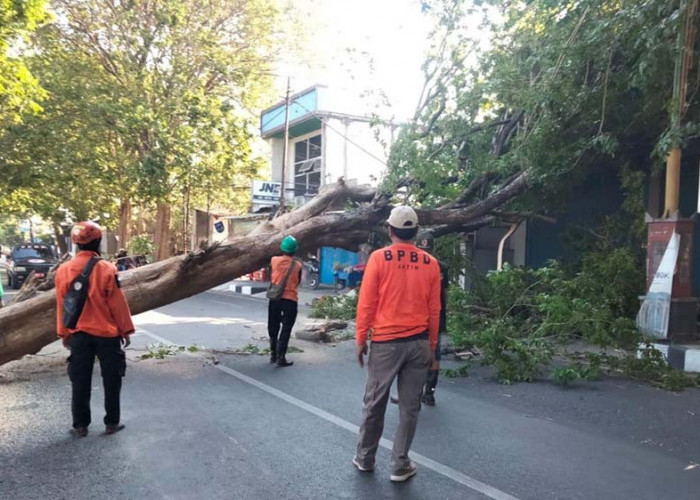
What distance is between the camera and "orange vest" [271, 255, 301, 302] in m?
7.55

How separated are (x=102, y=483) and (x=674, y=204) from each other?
25.8ft

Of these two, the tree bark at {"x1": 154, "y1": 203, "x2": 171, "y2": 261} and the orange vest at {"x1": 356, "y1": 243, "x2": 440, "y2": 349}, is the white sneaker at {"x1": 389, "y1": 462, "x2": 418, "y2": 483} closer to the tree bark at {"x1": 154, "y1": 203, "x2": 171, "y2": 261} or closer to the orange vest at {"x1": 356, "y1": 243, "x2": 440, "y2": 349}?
the orange vest at {"x1": 356, "y1": 243, "x2": 440, "y2": 349}

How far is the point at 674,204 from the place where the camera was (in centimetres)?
803

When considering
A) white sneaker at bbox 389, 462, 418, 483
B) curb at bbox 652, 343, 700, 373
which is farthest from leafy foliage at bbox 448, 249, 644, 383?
white sneaker at bbox 389, 462, 418, 483

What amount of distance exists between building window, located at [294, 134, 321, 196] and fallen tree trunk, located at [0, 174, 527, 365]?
44.7ft

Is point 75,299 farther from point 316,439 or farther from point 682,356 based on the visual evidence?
point 682,356

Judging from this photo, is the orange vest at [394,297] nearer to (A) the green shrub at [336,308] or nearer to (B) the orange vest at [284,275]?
(B) the orange vest at [284,275]

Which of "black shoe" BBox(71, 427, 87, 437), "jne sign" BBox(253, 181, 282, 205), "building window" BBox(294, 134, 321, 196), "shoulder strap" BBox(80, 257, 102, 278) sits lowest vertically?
"black shoe" BBox(71, 427, 87, 437)

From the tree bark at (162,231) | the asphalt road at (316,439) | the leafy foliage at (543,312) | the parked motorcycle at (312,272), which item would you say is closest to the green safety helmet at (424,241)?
the asphalt road at (316,439)

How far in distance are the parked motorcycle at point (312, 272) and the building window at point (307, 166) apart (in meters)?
3.48

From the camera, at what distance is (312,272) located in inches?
853

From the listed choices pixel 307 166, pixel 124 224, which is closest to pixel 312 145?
pixel 307 166

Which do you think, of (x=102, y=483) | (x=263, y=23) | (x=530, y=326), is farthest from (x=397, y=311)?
(x=263, y=23)

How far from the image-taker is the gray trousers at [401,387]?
3768mm
